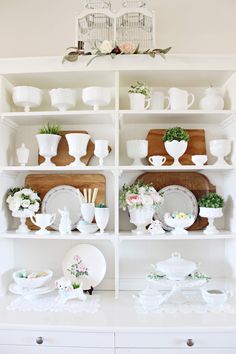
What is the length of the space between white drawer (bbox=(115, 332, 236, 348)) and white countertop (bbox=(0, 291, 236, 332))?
36 millimetres

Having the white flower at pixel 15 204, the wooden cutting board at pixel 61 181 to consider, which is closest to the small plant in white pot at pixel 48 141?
the wooden cutting board at pixel 61 181

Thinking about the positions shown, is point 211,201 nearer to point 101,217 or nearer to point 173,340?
point 101,217

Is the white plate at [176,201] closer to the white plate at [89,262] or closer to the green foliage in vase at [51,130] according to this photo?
the white plate at [89,262]

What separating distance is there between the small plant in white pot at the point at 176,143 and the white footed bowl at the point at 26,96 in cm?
81

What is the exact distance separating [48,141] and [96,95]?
391 mm

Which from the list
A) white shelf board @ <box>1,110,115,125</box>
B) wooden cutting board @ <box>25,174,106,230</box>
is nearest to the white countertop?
wooden cutting board @ <box>25,174,106,230</box>

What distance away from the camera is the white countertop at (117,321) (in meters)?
1.43

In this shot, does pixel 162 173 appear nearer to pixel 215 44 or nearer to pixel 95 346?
pixel 215 44

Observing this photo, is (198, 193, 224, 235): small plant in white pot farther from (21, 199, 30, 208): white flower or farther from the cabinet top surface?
(21, 199, 30, 208): white flower

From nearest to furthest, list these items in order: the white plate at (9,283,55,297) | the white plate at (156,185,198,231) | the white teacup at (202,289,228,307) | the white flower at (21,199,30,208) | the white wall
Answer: the white teacup at (202,289,228,307)
the white plate at (9,283,55,297)
the white flower at (21,199,30,208)
the white plate at (156,185,198,231)
the white wall

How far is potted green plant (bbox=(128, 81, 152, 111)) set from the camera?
1807mm

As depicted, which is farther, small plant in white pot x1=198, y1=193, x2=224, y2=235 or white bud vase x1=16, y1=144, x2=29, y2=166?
white bud vase x1=16, y1=144, x2=29, y2=166

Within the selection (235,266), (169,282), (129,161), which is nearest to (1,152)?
(129,161)

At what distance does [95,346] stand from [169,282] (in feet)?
1.70
